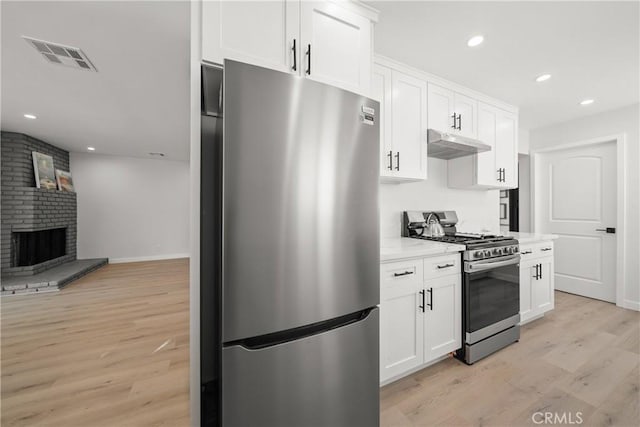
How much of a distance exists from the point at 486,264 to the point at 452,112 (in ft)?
4.74

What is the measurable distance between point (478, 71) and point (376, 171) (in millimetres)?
1921

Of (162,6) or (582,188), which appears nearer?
(162,6)

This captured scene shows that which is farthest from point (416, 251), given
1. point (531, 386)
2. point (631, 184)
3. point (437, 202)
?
point (631, 184)

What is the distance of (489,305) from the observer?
2.07 m

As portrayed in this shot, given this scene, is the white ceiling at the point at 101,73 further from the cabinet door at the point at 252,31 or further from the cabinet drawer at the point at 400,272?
the cabinet drawer at the point at 400,272

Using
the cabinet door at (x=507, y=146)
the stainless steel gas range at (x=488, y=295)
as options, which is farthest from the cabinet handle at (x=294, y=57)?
the cabinet door at (x=507, y=146)

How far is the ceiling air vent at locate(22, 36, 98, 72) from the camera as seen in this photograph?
203 centimetres

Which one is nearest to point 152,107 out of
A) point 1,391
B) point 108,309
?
point 108,309

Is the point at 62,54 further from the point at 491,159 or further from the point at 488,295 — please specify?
the point at 491,159

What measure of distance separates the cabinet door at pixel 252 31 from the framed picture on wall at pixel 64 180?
5984mm

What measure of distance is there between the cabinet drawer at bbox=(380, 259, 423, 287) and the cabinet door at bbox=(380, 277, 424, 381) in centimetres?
2

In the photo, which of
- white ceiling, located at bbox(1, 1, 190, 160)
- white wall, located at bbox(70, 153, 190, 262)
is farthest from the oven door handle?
white wall, located at bbox(70, 153, 190, 262)

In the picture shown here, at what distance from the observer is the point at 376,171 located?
1271 mm

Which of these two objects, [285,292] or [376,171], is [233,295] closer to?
[285,292]
